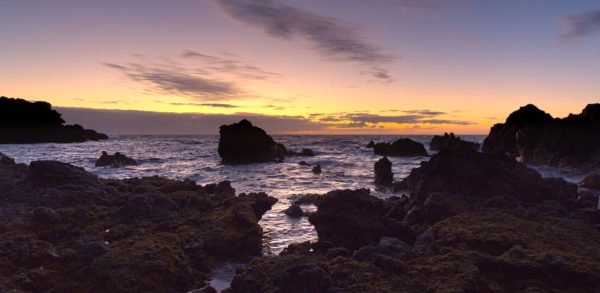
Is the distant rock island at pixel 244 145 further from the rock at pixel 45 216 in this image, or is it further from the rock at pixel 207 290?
the rock at pixel 207 290

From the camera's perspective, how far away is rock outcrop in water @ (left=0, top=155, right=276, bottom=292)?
848cm

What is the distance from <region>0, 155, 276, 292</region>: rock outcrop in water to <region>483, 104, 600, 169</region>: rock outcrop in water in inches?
1536

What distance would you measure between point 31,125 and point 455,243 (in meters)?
124

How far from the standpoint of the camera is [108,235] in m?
11.0

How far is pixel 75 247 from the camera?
9.74 m

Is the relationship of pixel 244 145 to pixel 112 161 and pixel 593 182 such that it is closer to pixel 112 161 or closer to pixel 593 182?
pixel 112 161

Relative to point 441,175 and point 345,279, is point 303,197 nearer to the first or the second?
point 441,175

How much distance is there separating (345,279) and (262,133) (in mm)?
46547

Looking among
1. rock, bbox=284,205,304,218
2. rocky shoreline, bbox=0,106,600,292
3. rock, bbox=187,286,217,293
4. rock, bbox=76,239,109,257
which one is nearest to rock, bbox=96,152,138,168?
rocky shoreline, bbox=0,106,600,292

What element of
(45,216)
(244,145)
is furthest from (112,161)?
(45,216)

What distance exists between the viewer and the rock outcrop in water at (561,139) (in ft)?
133

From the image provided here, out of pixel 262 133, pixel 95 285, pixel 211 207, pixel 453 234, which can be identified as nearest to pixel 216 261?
pixel 95 285

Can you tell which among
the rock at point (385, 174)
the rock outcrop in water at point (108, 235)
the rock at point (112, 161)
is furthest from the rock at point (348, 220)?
the rock at point (112, 161)

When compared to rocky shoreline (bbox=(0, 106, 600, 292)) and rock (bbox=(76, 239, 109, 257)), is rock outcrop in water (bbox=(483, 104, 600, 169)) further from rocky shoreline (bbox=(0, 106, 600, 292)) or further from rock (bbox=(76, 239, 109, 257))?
rock (bbox=(76, 239, 109, 257))
